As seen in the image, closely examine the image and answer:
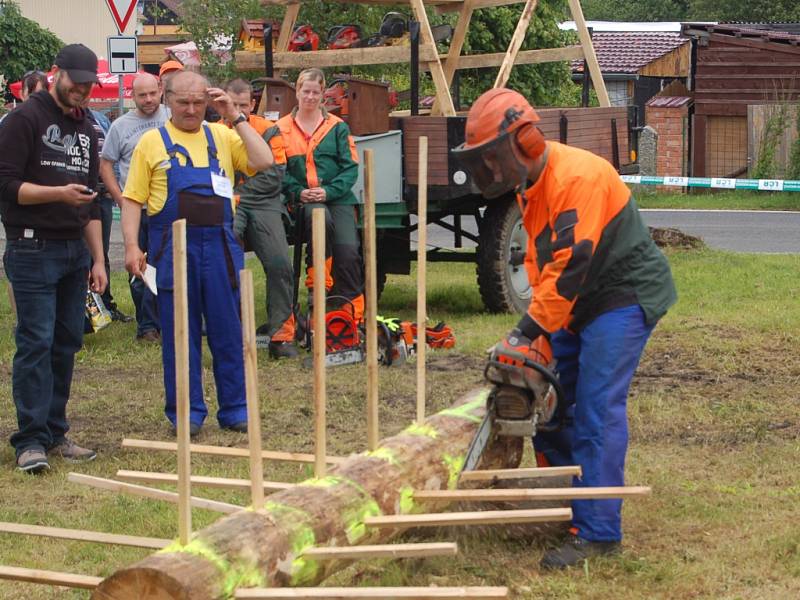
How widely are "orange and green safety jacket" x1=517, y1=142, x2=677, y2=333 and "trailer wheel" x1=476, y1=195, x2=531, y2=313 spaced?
15.9ft

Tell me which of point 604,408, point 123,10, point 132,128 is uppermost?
point 123,10

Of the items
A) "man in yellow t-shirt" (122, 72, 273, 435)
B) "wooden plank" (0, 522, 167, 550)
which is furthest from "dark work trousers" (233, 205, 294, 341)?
"wooden plank" (0, 522, 167, 550)

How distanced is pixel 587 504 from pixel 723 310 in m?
5.51

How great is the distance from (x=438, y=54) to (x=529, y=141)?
248 inches

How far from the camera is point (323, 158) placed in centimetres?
848

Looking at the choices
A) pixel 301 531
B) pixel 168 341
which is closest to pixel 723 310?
pixel 168 341

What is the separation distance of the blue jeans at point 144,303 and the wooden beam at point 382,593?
18.4 feet

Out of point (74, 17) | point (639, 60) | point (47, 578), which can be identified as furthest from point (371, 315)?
point (74, 17)

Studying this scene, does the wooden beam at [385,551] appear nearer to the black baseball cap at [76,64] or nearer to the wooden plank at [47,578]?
the wooden plank at [47,578]

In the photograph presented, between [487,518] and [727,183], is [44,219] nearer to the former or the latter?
[487,518]

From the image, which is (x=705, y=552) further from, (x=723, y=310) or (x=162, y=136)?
(x=723, y=310)

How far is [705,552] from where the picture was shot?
15.8 ft

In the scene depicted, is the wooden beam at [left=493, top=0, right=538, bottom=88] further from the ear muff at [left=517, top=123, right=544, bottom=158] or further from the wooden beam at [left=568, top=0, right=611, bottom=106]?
the ear muff at [left=517, top=123, right=544, bottom=158]

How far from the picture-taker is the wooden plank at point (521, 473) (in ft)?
15.1
